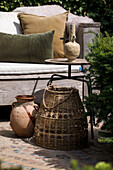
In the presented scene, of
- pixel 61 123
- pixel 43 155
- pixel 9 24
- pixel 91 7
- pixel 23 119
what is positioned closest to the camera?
pixel 43 155

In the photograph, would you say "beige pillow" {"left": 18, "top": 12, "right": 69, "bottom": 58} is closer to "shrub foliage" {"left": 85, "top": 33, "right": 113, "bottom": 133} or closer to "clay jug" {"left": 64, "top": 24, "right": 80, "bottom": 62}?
"clay jug" {"left": 64, "top": 24, "right": 80, "bottom": 62}

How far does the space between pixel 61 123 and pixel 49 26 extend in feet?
5.21

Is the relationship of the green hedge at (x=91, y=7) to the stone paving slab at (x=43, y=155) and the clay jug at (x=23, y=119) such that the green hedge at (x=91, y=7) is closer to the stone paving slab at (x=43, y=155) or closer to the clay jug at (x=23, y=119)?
the clay jug at (x=23, y=119)

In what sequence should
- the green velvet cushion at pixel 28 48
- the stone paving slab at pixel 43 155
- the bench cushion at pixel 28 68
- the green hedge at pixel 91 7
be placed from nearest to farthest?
the stone paving slab at pixel 43 155 < the bench cushion at pixel 28 68 < the green velvet cushion at pixel 28 48 < the green hedge at pixel 91 7

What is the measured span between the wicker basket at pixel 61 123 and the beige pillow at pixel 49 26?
4.17 feet

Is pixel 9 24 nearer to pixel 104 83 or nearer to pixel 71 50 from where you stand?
pixel 71 50

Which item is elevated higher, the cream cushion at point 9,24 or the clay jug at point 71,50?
the cream cushion at point 9,24

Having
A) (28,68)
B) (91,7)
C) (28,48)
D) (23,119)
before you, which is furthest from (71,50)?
(91,7)

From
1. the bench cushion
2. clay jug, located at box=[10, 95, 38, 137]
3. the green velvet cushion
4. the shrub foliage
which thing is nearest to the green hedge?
the green velvet cushion

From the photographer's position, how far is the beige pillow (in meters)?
3.39

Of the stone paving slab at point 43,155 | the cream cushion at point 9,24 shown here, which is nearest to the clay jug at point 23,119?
the stone paving slab at point 43,155

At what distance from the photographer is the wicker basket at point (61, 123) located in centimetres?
213

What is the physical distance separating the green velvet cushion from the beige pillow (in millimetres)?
252

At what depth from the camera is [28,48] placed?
10.2ft
